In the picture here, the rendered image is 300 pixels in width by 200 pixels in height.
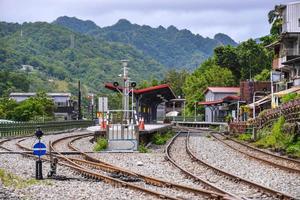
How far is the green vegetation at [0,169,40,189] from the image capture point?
13189 millimetres

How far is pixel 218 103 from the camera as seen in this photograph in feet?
237

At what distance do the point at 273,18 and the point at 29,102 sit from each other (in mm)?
38870

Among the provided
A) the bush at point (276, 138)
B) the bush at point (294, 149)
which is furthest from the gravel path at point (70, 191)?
the bush at point (276, 138)

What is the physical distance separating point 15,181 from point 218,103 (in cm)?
5927

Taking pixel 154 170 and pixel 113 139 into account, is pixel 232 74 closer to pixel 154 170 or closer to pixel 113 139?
pixel 113 139

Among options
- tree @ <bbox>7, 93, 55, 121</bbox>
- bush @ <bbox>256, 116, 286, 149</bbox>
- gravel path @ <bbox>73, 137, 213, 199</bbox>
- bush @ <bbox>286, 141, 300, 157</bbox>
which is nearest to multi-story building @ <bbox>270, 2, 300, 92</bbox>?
tree @ <bbox>7, 93, 55, 121</bbox>

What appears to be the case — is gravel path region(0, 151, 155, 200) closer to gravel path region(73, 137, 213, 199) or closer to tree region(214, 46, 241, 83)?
gravel path region(73, 137, 213, 199)

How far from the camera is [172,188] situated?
12547mm

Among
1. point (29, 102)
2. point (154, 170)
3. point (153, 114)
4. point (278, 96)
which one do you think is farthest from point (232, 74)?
point (154, 170)

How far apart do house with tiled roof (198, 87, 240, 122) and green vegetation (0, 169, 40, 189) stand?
181 feet

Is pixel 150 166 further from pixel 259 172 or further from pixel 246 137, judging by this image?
pixel 246 137

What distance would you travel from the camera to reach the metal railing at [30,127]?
41.1m

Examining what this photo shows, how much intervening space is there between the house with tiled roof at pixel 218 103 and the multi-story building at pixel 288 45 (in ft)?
27.5

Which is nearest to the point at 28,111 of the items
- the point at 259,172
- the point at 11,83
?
the point at 259,172
